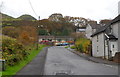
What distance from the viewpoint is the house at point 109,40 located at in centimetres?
2550

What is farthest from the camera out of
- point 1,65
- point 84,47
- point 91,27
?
→ point 91,27

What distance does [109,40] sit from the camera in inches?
1017

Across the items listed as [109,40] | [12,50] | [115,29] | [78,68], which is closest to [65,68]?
[78,68]

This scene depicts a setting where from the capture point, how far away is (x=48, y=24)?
330ft

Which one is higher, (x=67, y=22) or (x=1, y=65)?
(x=67, y=22)

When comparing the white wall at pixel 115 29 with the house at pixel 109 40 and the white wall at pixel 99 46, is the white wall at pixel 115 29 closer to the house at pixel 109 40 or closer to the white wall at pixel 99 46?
the house at pixel 109 40

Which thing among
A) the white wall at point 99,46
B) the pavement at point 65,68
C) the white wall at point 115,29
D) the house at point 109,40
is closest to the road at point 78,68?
the pavement at point 65,68

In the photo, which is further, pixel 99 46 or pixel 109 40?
pixel 99 46

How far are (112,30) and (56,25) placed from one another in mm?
75760

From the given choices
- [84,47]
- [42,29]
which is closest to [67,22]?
[42,29]

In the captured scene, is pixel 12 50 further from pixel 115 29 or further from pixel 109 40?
pixel 115 29

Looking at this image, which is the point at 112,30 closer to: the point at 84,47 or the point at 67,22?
the point at 84,47

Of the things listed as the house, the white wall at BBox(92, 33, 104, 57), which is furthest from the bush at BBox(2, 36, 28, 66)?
the white wall at BBox(92, 33, 104, 57)

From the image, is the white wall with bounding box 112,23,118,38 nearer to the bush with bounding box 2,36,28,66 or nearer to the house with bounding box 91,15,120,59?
the house with bounding box 91,15,120,59
